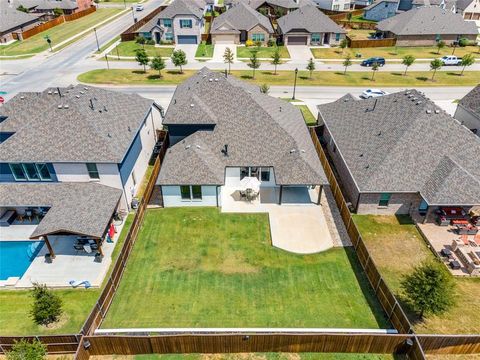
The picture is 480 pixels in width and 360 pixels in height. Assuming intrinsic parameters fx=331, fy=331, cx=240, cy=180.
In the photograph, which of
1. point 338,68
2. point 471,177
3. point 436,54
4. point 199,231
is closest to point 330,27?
point 338,68

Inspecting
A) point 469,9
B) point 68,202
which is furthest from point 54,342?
point 469,9

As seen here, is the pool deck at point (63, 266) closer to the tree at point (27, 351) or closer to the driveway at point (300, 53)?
the tree at point (27, 351)

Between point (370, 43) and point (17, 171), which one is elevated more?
point (370, 43)

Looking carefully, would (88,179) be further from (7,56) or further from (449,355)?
(7,56)

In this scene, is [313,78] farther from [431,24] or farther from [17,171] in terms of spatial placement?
[17,171]

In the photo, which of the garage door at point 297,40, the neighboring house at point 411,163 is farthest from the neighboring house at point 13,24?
the neighboring house at point 411,163
